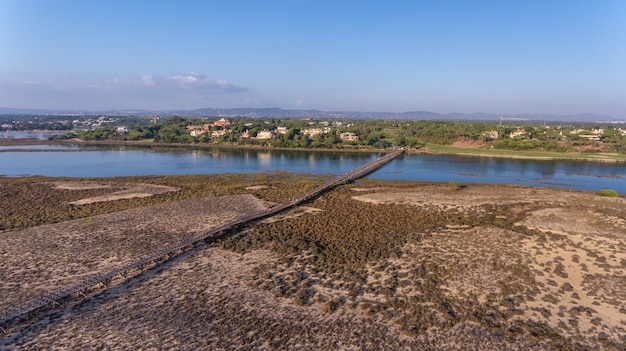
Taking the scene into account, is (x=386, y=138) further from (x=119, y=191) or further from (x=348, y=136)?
(x=119, y=191)

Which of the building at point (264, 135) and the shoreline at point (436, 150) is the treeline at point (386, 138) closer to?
the building at point (264, 135)

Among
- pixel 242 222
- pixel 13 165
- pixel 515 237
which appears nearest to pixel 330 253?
pixel 242 222

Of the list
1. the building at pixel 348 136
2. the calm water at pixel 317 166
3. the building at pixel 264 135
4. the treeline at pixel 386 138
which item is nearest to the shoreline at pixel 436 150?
the treeline at pixel 386 138

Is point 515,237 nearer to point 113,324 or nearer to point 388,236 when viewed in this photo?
point 388,236

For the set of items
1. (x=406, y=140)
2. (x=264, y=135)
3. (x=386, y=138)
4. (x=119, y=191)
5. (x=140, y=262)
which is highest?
(x=264, y=135)

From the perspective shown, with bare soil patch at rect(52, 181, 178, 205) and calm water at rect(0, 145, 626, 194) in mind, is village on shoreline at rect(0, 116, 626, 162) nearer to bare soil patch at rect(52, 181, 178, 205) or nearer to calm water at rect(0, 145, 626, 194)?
calm water at rect(0, 145, 626, 194)

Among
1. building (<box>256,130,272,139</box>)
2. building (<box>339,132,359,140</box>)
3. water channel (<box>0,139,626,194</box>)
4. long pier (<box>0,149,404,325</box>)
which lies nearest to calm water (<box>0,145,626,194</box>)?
water channel (<box>0,139,626,194</box>)

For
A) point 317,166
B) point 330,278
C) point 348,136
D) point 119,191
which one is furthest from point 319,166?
point 330,278
